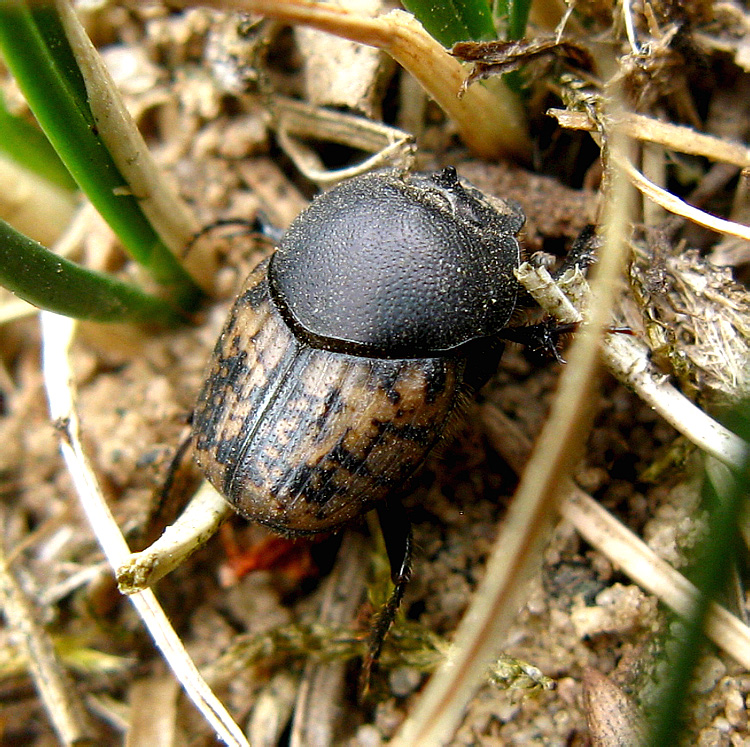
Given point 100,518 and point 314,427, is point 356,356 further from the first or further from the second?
point 100,518

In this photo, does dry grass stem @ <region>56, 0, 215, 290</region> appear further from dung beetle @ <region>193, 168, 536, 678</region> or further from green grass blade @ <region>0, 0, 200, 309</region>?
dung beetle @ <region>193, 168, 536, 678</region>

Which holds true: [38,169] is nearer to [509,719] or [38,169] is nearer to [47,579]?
[47,579]

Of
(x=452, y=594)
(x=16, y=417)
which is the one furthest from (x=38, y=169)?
(x=452, y=594)

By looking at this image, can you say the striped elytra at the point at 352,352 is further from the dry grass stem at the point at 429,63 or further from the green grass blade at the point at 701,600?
the green grass blade at the point at 701,600

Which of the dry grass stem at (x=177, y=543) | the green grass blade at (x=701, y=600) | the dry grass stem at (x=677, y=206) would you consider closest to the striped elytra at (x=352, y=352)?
the dry grass stem at (x=177, y=543)

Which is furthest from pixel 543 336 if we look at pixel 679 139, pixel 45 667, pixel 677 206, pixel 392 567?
pixel 45 667
